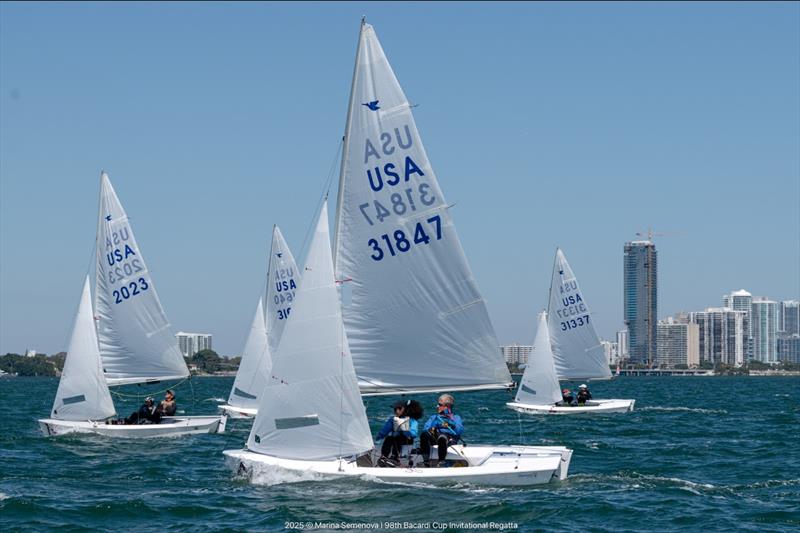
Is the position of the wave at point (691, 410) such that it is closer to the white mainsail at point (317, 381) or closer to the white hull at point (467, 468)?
the white hull at point (467, 468)

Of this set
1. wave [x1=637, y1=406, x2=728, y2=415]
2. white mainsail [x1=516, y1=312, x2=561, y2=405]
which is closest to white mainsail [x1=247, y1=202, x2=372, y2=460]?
white mainsail [x1=516, y1=312, x2=561, y2=405]

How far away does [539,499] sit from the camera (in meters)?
19.2

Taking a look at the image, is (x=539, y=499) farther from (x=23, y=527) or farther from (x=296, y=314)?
(x=23, y=527)

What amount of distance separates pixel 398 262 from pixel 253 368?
24.3 m

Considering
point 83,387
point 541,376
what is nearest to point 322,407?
point 83,387

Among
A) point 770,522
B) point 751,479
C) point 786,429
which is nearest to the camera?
point 770,522

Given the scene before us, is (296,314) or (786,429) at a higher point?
(296,314)

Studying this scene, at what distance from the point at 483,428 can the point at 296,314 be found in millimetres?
19583

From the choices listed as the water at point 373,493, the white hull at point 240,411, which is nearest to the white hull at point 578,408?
the white hull at point 240,411

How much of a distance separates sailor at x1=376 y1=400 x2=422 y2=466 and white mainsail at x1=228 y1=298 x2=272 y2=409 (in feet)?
67.7

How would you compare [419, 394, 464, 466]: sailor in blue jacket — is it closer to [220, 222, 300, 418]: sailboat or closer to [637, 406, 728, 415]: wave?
[220, 222, 300, 418]: sailboat

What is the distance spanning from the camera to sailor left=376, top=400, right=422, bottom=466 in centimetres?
2044

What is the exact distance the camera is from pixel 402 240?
20422mm

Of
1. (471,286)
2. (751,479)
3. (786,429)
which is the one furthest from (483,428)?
(471,286)
